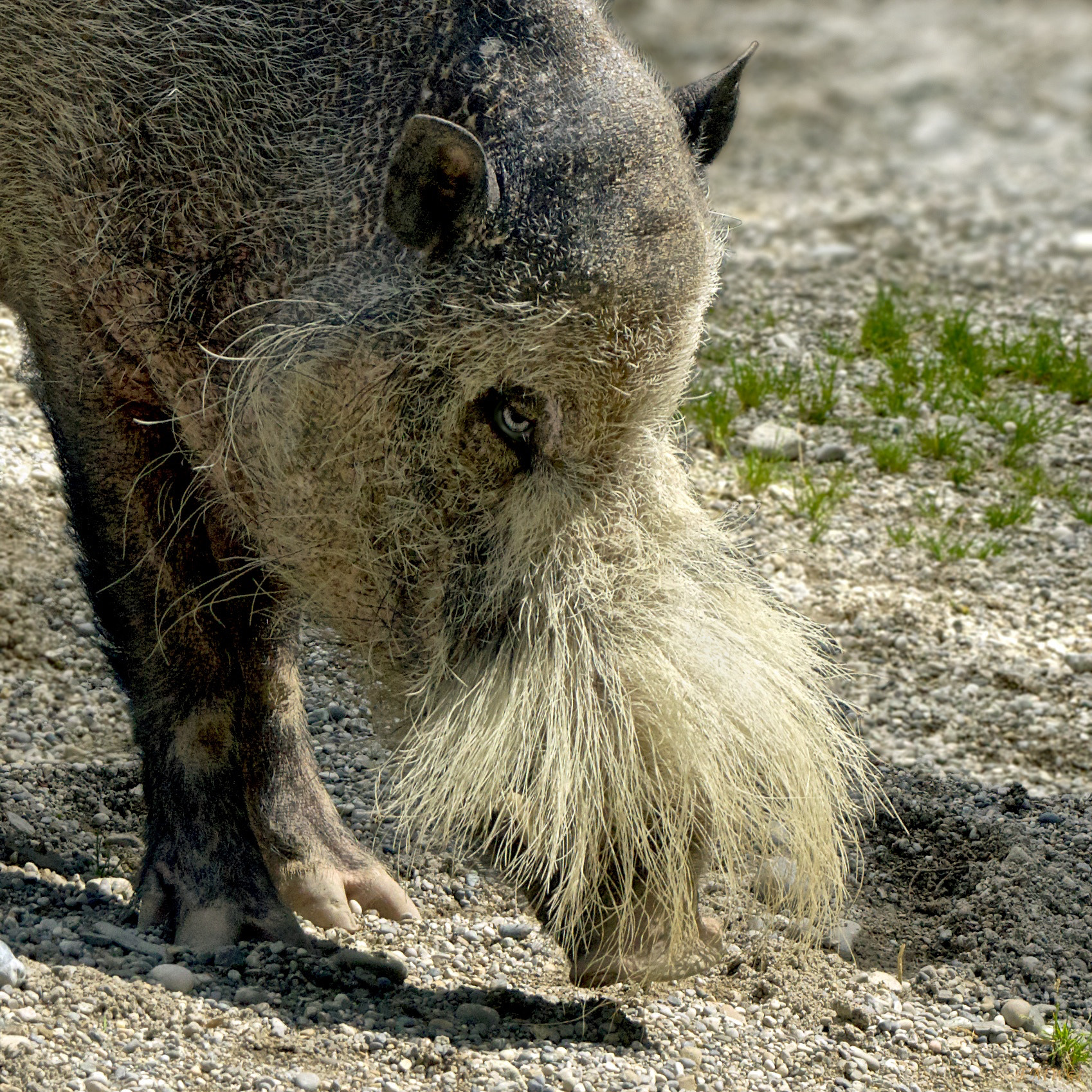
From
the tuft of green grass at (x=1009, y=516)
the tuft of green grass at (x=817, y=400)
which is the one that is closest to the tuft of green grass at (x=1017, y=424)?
the tuft of green grass at (x=1009, y=516)

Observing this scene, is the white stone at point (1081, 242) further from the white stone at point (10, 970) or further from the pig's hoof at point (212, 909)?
the white stone at point (10, 970)

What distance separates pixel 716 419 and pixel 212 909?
2929 millimetres

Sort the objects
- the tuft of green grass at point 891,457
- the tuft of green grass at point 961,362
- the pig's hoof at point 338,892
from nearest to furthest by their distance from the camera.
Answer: the pig's hoof at point 338,892 < the tuft of green grass at point 891,457 < the tuft of green grass at point 961,362

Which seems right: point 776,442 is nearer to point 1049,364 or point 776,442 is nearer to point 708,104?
point 1049,364

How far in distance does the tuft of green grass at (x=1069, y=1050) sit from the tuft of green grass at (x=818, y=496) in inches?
86.1

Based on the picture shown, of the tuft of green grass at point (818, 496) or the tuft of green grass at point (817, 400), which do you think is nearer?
the tuft of green grass at point (818, 496)

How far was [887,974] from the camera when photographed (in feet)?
11.1

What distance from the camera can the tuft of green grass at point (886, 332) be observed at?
5969 millimetres

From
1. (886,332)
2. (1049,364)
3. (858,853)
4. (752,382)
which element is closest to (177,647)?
(858,853)

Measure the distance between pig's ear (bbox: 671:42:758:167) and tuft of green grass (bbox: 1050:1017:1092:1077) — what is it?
196 centimetres

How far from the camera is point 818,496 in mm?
5031

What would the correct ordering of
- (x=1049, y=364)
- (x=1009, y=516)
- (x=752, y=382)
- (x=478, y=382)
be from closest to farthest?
(x=478, y=382) → (x=1009, y=516) → (x=752, y=382) → (x=1049, y=364)

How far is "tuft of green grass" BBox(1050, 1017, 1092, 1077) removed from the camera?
2988 mm

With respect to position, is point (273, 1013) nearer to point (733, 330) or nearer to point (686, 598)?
point (686, 598)
